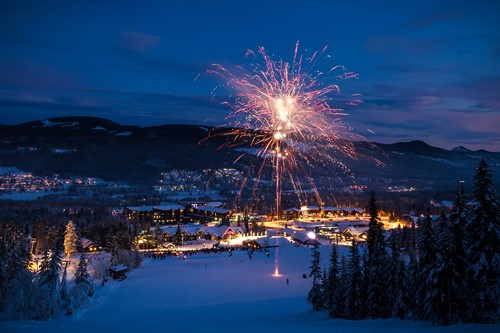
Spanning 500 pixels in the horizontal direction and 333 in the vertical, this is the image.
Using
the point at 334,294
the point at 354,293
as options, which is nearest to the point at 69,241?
the point at 334,294

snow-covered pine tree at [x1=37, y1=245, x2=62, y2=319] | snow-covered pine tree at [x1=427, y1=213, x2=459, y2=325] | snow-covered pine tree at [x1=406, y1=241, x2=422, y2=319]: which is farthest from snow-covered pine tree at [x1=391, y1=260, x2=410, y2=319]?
snow-covered pine tree at [x1=37, y1=245, x2=62, y2=319]

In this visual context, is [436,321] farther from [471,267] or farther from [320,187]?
[320,187]

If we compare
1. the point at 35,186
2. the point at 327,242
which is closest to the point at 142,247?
the point at 327,242

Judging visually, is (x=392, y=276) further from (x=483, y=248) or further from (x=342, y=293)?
(x=483, y=248)

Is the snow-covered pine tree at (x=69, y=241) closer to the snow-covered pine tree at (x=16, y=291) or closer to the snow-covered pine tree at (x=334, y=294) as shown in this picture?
the snow-covered pine tree at (x=16, y=291)

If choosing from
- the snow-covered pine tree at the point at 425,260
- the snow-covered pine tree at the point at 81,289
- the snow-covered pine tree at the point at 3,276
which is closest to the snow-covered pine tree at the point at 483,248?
the snow-covered pine tree at the point at 425,260
